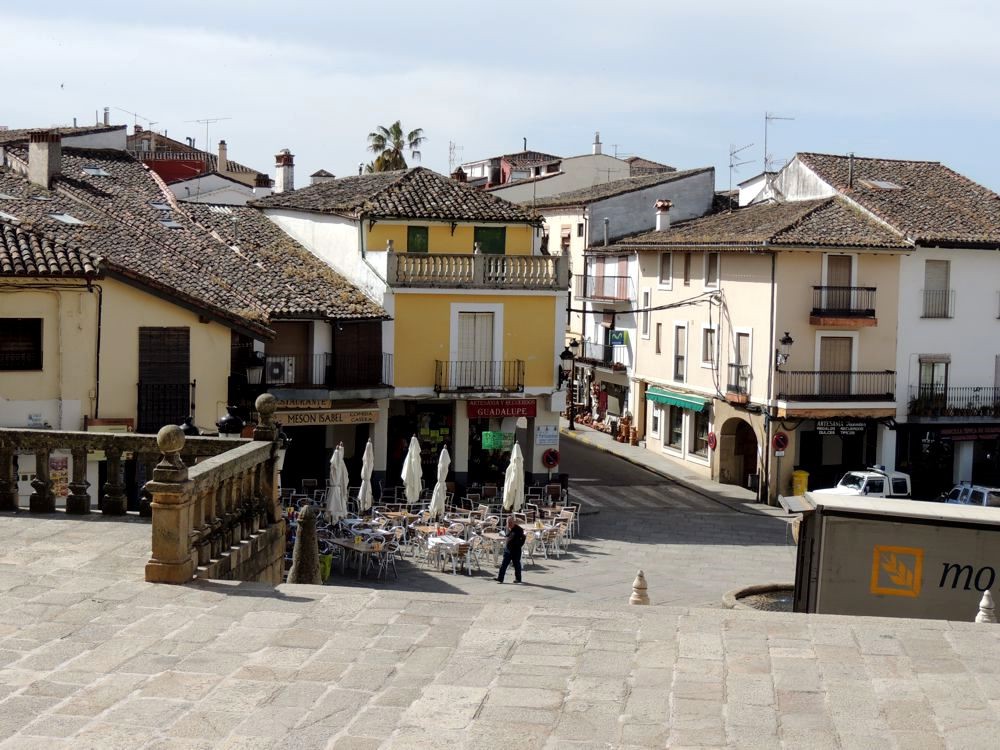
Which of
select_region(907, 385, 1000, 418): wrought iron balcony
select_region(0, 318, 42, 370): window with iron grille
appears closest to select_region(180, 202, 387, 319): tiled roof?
select_region(0, 318, 42, 370): window with iron grille

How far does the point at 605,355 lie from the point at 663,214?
5.74 meters

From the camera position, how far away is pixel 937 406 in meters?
40.5

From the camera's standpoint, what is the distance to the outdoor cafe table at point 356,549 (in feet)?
84.9

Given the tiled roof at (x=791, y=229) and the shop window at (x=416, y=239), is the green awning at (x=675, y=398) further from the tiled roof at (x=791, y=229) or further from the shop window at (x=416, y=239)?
the shop window at (x=416, y=239)

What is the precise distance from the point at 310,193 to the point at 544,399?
1056cm

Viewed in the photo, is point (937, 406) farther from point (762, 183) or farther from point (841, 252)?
point (762, 183)

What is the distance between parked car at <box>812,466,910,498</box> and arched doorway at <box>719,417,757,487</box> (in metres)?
5.06

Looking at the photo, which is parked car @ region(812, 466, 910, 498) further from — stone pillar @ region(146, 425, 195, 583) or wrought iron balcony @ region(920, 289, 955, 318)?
stone pillar @ region(146, 425, 195, 583)

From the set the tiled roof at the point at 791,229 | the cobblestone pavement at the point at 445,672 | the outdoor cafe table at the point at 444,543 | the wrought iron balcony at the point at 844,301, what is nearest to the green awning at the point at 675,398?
the tiled roof at the point at 791,229

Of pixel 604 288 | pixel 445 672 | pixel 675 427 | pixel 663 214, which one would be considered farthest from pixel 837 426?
pixel 445 672

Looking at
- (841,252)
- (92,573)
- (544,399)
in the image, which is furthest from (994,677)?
(841,252)

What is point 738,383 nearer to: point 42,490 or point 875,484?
point 875,484

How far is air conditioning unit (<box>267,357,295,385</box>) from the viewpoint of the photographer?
33.4m

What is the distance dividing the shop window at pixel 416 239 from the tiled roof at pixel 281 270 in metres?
1.87
